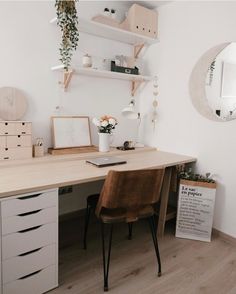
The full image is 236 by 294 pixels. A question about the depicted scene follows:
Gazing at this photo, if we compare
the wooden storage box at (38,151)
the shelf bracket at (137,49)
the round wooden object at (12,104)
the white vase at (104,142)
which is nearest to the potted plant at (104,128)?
the white vase at (104,142)

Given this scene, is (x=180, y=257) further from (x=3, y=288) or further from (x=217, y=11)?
(x=217, y=11)

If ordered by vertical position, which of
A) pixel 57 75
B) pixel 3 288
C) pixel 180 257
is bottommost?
pixel 180 257

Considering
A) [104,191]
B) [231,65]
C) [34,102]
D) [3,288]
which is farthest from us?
[231,65]

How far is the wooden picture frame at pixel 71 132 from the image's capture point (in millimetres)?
2352

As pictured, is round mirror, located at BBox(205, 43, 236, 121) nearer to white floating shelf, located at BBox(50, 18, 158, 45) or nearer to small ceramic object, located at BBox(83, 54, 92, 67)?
white floating shelf, located at BBox(50, 18, 158, 45)

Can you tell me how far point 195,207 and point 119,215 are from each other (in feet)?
3.02

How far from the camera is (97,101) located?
2.69m

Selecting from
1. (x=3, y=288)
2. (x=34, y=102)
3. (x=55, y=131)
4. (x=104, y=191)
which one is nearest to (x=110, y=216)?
(x=104, y=191)

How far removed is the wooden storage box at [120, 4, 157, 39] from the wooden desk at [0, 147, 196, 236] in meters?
1.25

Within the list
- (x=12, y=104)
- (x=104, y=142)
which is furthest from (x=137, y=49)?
→ (x=12, y=104)

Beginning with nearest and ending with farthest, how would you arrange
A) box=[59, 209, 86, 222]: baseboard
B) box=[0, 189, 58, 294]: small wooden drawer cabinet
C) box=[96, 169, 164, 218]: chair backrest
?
box=[0, 189, 58, 294]: small wooden drawer cabinet < box=[96, 169, 164, 218]: chair backrest < box=[59, 209, 86, 222]: baseboard

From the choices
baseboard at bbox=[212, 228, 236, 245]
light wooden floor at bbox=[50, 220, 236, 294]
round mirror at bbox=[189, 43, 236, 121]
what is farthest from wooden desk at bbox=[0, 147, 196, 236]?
round mirror at bbox=[189, 43, 236, 121]

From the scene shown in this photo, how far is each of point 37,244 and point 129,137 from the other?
180 cm

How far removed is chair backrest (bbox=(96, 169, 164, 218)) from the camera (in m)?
1.56
